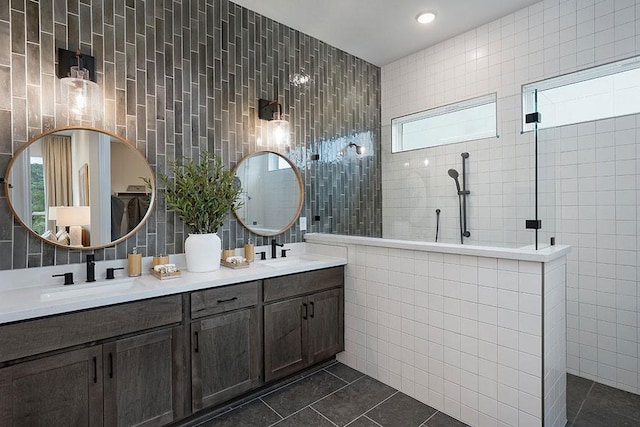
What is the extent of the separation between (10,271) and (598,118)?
4.03 m

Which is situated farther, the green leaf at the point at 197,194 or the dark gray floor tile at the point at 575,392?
the green leaf at the point at 197,194

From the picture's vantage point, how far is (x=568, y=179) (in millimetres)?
2701

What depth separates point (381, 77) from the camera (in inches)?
160

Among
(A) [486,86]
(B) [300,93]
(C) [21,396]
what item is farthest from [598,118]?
(C) [21,396]

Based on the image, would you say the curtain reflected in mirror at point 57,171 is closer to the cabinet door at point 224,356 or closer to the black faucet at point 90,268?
the black faucet at point 90,268

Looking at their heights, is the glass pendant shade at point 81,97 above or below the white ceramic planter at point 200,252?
above

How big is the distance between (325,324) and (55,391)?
173 centimetres

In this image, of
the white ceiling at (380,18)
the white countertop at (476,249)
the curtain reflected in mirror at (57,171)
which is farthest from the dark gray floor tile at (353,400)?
the white ceiling at (380,18)

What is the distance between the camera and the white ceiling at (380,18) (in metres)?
2.82

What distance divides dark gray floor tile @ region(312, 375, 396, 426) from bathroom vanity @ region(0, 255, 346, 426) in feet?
1.10


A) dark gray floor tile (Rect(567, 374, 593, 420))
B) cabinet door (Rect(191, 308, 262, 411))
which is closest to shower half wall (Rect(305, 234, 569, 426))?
dark gray floor tile (Rect(567, 374, 593, 420))

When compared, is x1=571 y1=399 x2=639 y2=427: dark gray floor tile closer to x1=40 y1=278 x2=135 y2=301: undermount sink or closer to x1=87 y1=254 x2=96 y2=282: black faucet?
x1=40 y1=278 x2=135 y2=301: undermount sink

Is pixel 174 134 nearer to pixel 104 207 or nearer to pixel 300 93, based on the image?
pixel 104 207

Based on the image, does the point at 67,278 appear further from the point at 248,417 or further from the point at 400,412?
the point at 400,412
